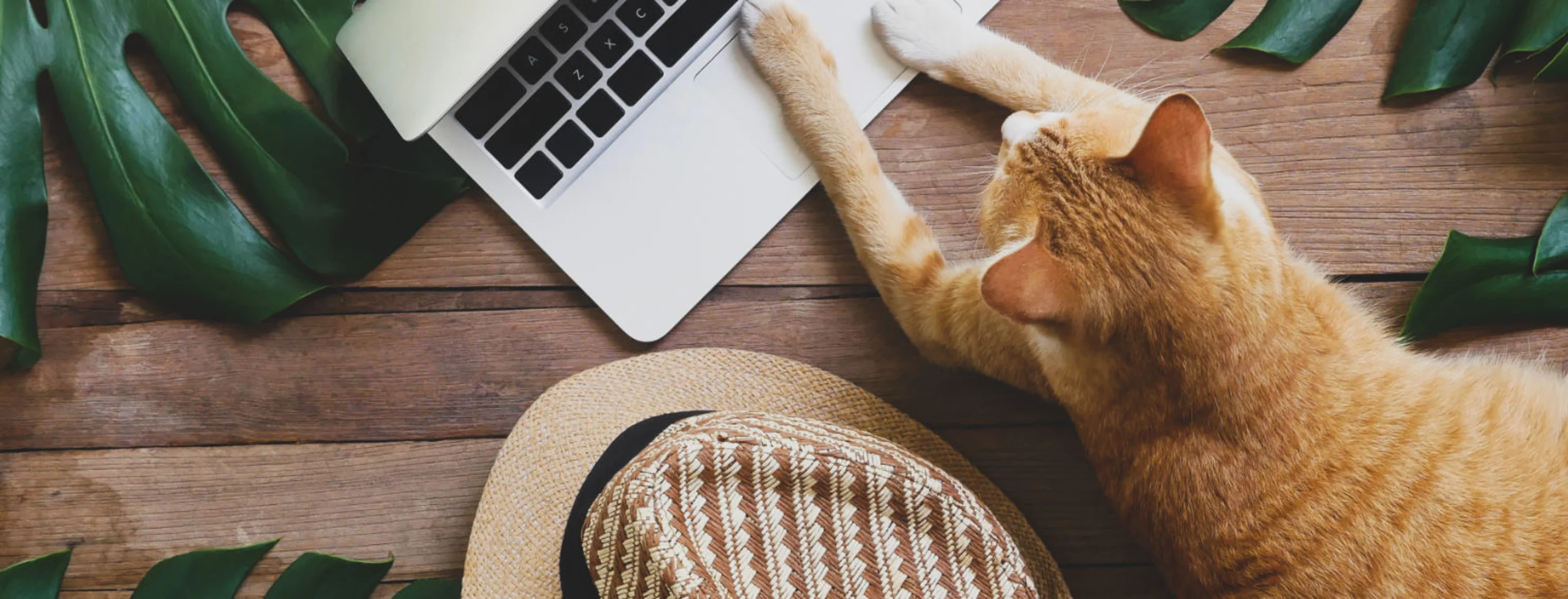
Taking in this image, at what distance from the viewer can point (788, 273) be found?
0.95 metres

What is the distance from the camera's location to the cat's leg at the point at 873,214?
0.86 m

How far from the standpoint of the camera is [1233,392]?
2.37 feet

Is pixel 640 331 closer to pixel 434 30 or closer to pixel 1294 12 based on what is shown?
pixel 434 30

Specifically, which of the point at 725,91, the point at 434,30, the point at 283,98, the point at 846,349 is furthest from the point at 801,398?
the point at 283,98

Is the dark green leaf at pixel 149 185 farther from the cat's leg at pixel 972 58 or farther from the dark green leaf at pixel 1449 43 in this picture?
the dark green leaf at pixel 1449 43

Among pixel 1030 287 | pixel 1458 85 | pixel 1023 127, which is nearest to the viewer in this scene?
pixel 1030 287

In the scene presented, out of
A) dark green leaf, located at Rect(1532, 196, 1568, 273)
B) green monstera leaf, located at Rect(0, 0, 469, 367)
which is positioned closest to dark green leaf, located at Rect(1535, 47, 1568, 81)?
dark green leaf, located at Rect(1532, 196, 1568, 273)

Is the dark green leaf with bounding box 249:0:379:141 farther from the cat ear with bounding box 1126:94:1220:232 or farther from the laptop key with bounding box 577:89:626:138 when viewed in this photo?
the cat ear with bounding box 1126:94:1220:232

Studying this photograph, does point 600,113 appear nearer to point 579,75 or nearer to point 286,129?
point 579,75

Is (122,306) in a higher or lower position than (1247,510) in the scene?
lower

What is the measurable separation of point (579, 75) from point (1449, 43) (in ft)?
2.90

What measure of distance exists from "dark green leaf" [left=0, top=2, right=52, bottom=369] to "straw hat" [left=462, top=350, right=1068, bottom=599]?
0.50 meters

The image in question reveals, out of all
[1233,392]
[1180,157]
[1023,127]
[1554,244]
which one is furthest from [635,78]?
[1554,244]

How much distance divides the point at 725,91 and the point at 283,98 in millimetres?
451
